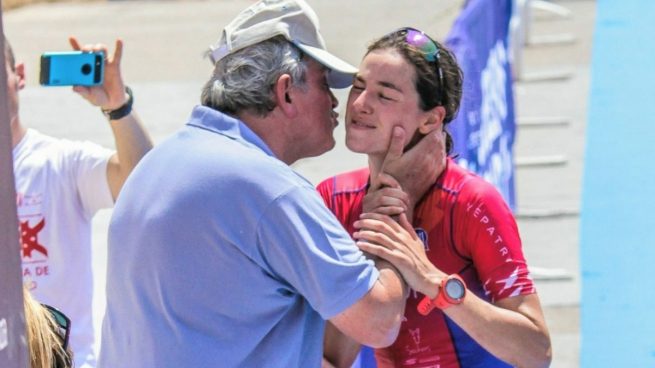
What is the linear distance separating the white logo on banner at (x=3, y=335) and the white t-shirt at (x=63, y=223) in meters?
2.22

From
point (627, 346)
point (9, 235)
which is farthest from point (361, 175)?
point (627, 346)

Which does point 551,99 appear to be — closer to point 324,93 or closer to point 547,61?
point 547,61

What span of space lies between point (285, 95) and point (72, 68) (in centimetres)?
133

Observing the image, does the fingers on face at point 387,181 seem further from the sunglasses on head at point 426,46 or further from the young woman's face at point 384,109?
the sunglasses on head at point 426,46

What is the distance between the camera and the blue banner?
5.32m

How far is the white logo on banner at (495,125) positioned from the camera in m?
6.13

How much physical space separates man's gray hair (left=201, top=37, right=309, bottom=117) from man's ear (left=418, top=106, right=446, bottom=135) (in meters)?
0.38

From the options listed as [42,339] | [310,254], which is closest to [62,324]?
[42,339]

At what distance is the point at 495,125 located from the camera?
6684 mm

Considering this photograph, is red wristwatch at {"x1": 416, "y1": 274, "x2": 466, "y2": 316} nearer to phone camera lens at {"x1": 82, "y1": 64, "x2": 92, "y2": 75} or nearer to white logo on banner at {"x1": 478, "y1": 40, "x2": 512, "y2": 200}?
phone camera lens at {"x1": 82, "y1": 64, "x2": 92, "y2": 75}

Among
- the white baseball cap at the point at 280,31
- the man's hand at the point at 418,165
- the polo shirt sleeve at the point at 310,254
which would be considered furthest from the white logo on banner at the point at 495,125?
the polo shirt sleeve at the point at 310,254

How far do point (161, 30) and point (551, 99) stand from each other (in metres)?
6.32

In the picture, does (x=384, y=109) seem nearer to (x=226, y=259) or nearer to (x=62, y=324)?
(x=226, y=259)

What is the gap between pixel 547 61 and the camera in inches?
526
